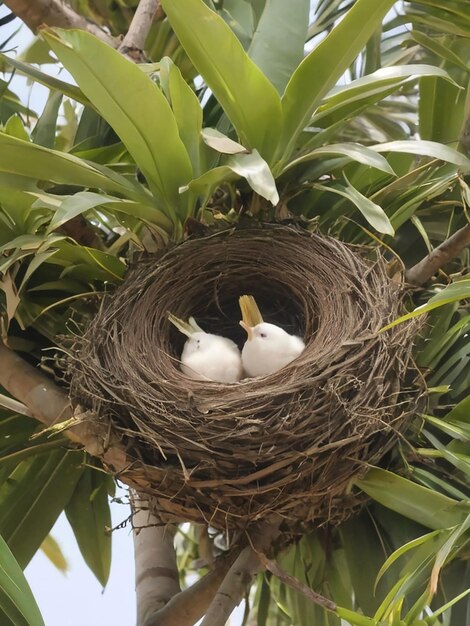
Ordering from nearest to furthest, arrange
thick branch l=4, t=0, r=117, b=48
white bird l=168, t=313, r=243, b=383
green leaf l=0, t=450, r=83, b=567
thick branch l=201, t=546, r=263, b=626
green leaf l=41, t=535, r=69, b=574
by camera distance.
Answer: thick branch l=201, t=546, r=263, b=626
white bird l=168, t=313, r=243, b=383
green leaf l=0, t=450, r=83, b=567
thick branch l=4, t=0, r=117, b=48
green leaf l=41, t=535, r=69, b=574

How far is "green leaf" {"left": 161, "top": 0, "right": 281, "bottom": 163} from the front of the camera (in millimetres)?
1053

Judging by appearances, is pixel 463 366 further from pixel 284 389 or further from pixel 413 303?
pixel 284 389

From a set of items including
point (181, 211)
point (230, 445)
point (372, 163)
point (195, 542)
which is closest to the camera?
point (230, 445)

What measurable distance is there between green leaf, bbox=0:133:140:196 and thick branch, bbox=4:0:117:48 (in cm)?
48

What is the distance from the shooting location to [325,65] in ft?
3.68

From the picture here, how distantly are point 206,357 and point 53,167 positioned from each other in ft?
1.03

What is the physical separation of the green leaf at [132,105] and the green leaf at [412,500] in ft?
1.40

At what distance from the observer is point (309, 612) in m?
1.29

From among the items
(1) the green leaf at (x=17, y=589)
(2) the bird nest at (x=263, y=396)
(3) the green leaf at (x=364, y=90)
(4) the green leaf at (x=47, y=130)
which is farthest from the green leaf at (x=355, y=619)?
(4) the green leaf at (x=47, y=130)

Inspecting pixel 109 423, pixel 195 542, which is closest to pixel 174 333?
pixel 109 423

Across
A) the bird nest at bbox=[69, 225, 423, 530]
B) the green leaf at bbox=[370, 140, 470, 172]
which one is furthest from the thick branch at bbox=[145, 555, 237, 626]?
the green leaf at bbox=[370, 140, 470, 172]

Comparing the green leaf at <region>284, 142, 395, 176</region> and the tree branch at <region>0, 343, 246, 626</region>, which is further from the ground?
the green leaf at <region>284, 142, 395, 176</region>

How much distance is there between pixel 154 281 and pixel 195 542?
0.68 metres

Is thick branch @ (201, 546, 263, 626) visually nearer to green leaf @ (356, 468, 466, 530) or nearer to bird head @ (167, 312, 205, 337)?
green leaf @ (356, 468, 466, 530)
